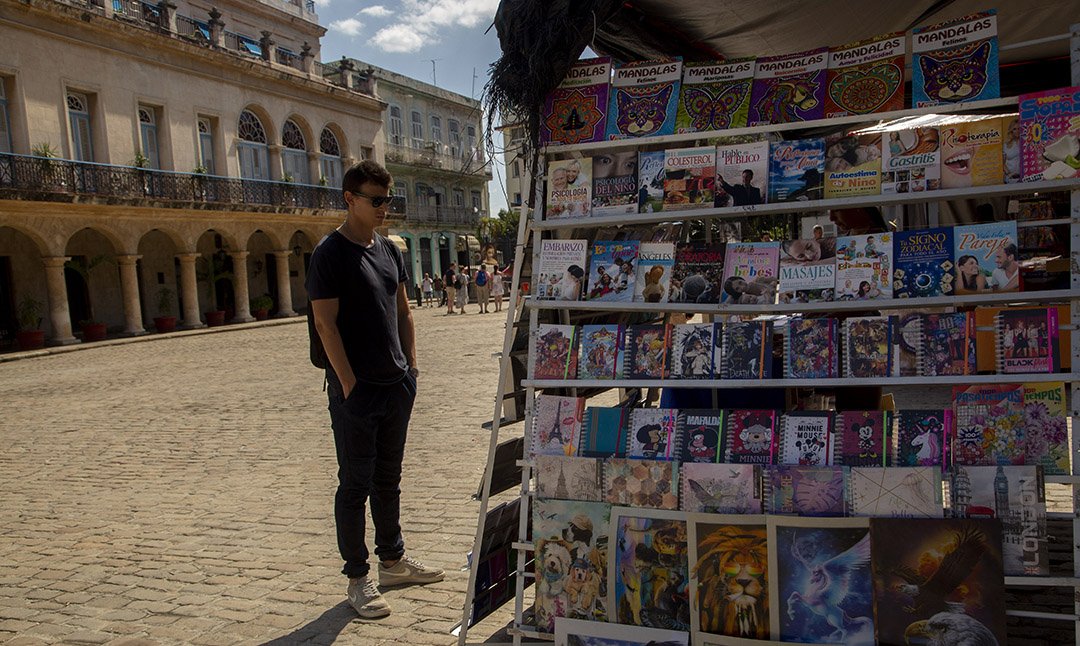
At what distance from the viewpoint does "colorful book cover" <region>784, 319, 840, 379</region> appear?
2859 mm

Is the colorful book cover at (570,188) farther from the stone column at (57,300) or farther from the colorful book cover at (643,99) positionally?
the stone column at (57,300)

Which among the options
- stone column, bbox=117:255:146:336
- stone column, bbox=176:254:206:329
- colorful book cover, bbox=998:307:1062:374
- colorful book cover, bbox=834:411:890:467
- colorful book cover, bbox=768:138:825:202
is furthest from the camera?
stone column, bbox=176:254:206:329

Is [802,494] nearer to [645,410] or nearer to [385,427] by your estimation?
[645,410]

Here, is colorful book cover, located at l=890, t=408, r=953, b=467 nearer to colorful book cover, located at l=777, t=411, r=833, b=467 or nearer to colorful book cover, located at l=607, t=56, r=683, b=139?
colorful book cover, located at l=777, t=411, r=833, b=467

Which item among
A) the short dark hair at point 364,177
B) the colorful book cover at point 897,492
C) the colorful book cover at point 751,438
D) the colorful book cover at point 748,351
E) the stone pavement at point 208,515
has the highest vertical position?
the short dark hair at point 364,177

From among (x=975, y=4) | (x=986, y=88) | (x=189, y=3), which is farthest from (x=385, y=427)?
(x=189, y=3)

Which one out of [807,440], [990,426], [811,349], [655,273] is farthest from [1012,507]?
[655,273]

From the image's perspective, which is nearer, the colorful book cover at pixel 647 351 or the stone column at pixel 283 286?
the colorful book cover at pixel 647 351

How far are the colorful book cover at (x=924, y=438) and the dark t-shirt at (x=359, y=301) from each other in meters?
2.20

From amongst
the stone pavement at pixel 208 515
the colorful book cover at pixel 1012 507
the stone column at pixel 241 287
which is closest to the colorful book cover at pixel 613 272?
the colorful book cover at pixel 1012 507

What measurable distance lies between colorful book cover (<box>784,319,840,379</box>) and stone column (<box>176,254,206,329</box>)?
1075 inches

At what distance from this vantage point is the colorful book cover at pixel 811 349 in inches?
113

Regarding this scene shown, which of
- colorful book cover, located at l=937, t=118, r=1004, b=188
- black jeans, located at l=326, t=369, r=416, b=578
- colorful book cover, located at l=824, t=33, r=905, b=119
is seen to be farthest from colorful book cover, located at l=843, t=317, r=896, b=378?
black jeans, located at l=326, t=369, r=416, b=578

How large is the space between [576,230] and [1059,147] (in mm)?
1757
